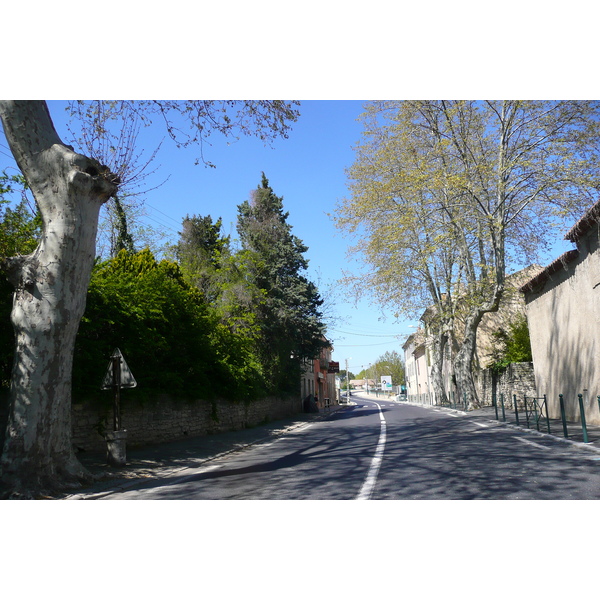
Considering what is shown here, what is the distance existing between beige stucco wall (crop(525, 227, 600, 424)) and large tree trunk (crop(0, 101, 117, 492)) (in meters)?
11.3

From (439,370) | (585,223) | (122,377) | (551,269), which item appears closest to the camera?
(122,377)

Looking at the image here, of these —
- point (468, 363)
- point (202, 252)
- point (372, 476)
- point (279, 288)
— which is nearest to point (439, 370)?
point (468, 363)

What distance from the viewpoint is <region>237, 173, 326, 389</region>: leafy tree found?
1045 inches

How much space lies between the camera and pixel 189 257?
26.8 m

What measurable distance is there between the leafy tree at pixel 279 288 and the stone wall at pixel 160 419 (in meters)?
5.79

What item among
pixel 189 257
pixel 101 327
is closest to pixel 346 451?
pixel 101 327

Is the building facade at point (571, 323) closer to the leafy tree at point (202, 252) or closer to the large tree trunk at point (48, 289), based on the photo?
the large tree trunk at point (48, 289)

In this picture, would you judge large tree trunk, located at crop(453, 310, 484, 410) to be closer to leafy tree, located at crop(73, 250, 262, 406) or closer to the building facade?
the building facade

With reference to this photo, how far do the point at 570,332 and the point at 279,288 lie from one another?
15.4m

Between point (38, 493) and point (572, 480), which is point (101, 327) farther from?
point (572, 480)

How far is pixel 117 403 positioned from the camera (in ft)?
33.1

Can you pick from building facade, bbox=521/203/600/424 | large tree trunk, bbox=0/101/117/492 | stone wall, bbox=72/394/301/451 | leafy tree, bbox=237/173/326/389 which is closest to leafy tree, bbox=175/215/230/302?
leafy tree, bbox=237/173/326/389

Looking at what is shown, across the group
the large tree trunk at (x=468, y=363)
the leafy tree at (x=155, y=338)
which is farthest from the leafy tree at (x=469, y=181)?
the leafy tree at (x=155, y=338)

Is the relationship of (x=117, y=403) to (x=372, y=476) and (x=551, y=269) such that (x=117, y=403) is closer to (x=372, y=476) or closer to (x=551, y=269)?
(x=372, y=476)
